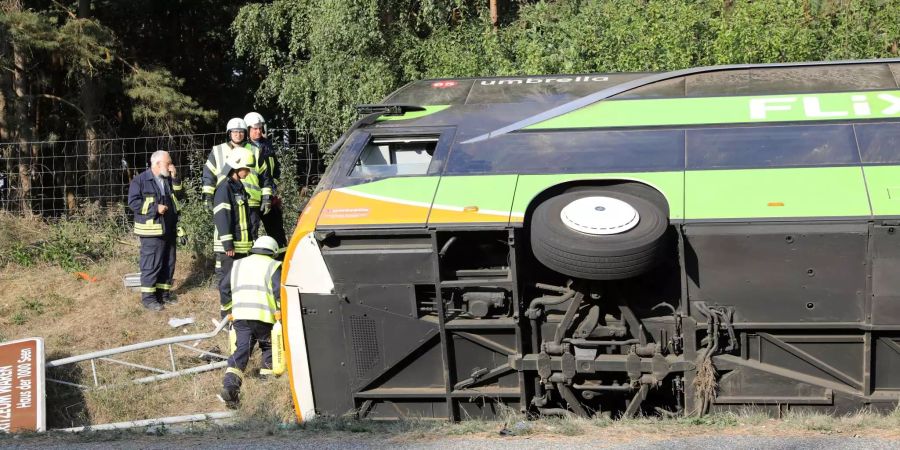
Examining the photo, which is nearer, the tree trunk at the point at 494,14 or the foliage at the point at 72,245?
the foliage at the point at 72,245

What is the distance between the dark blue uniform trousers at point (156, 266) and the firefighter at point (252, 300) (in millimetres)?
2521

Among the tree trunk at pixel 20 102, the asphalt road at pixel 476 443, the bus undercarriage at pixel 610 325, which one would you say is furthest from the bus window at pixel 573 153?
the tree trunk at pixel 20 102

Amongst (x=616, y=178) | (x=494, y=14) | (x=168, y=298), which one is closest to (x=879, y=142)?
(x=616, y=178)

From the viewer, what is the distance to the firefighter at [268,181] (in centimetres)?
991

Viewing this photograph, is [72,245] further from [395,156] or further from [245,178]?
[395,156]

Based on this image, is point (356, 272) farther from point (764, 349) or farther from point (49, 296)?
point (49, 296)

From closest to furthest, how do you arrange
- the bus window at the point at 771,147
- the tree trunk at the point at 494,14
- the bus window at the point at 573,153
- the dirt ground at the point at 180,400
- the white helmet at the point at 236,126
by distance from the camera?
the dirt ground at the point at 180,400 < the bus window at the point at 771,147 < the bus window at the point at 573,153 < the white helmet at the point at 236,126 < the tree trunk at the point at 494,14

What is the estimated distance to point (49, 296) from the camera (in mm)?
11562

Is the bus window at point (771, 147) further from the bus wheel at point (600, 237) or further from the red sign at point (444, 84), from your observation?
the red sign at point (444, 84)

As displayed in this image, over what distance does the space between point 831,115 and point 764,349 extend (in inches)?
69.1

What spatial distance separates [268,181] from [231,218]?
0.54 metres

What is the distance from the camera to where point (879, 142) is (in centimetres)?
685

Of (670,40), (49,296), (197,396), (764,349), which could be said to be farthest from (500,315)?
(49,296)

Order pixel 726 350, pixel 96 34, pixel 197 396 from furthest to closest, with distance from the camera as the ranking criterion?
1. pixel 96 34
2. pixel 197 396
3. pixel 726 350
